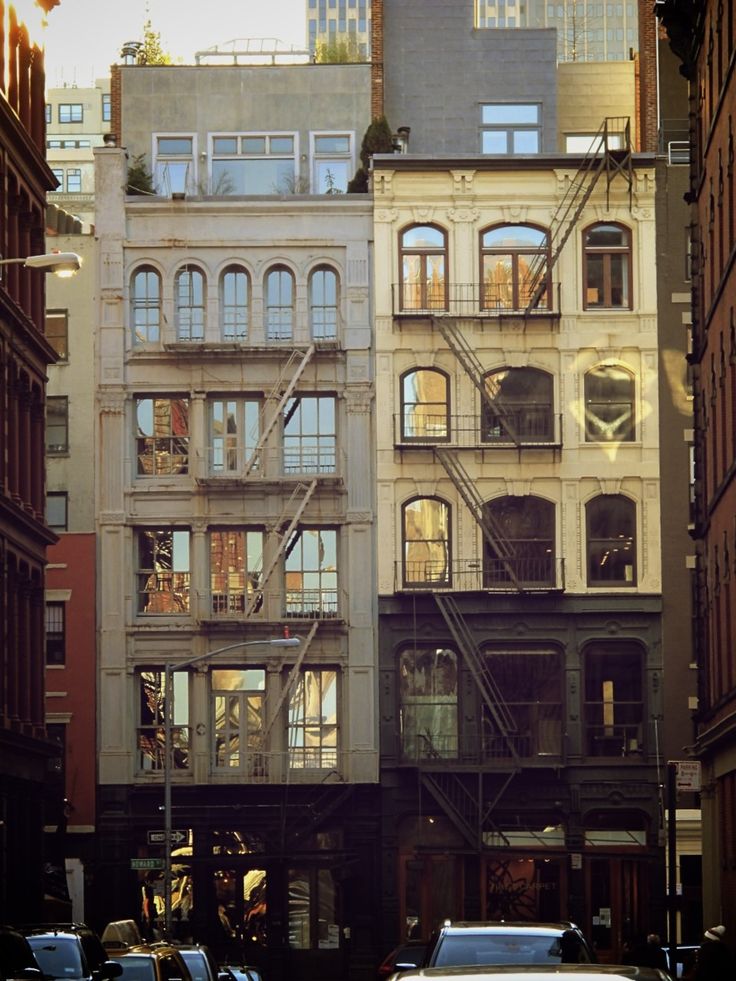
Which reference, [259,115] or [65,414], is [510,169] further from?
[65,414]

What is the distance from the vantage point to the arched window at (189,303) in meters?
61.9

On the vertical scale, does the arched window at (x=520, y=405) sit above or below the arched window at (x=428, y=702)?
above

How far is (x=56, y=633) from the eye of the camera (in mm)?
61312

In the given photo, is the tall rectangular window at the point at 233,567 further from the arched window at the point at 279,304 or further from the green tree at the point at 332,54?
the green tree at the point at 332,54

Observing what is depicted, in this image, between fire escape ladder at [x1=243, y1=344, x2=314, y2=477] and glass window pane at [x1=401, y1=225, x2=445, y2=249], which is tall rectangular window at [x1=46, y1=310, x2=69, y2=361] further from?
glass window pane at [x1=401, y1=225, x2=445, y2=249]

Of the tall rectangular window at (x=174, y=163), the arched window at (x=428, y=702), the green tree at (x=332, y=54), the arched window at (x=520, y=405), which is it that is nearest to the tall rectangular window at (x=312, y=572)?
the arched window at (x=428, y=702)

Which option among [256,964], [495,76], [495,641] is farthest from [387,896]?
[495,76]

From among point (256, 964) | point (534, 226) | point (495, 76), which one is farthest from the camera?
point (495, 76)

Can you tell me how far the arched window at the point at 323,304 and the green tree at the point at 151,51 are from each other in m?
9.85

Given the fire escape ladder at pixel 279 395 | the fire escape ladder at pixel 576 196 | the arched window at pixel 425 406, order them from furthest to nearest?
the arched window at pixel 425 406, the fire escape ladder at pixel 576 196, the fire escape ladder at pixel 279 395

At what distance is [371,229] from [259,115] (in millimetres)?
5422

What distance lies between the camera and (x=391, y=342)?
6181cm

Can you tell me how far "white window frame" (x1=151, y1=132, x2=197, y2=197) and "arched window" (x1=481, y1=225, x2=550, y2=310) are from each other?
922 cm

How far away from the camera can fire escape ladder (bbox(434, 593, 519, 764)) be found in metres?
59.5
